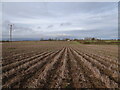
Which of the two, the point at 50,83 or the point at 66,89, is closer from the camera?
the point at 66,89

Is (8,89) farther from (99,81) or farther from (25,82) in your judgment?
(99,81)

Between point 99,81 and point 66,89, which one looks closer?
point 66,89

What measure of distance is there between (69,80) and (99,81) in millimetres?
2041

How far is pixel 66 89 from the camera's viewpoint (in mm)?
4531

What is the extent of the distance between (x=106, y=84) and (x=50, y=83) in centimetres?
357

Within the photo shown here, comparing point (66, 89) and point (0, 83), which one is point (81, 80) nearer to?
point (66, 89)

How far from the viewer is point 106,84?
16.6 feet

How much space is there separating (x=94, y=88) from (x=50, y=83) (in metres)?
2.67

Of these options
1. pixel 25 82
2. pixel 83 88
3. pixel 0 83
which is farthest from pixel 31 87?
pixel 83 88

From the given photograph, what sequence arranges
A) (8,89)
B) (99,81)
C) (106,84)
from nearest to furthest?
(8,89), (106,84), (99,81)

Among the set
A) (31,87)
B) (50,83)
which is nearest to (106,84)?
(50,83)

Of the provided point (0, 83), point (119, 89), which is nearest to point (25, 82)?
point (0, 83)

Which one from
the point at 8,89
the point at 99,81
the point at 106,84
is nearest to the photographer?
the point at 8,89

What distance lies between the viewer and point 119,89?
15.2ft
